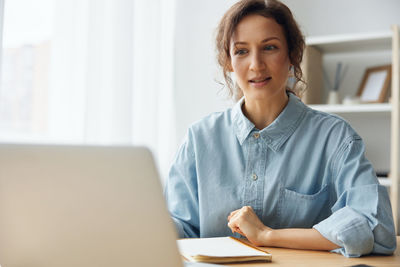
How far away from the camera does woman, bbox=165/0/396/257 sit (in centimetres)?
121

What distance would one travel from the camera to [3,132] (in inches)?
70.4

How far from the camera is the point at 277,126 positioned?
132 centimetres

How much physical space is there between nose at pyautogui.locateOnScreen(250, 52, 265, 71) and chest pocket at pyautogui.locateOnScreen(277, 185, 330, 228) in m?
0.34

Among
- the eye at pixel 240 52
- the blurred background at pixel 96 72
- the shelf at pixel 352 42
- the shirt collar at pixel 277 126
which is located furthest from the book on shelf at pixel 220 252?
the shelf at pixel 352 42

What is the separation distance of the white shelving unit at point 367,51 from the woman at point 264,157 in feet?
3.84

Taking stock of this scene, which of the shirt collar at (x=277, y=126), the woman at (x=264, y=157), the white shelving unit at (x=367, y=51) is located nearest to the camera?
the woman at (x=264, y=157)

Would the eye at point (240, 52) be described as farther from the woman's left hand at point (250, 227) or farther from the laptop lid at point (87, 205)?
the laptop lid at point (87, 205)

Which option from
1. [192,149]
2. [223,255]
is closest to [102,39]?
[192,149]

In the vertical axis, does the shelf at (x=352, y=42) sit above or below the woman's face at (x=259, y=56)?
above

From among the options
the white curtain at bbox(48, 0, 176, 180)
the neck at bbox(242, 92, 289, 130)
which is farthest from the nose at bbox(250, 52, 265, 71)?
the white curtain at bbox(48, 0, 176, 180)

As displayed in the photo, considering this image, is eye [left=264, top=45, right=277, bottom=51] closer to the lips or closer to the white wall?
the lips

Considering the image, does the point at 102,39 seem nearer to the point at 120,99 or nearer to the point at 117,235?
the point at 120,99

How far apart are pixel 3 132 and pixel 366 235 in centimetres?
135

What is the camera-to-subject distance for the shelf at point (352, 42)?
2.52 m
